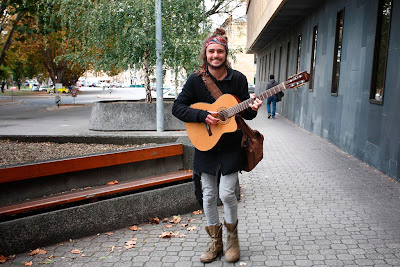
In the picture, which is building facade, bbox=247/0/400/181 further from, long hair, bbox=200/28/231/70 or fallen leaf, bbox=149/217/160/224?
long hair, bbox=200/28/231/70

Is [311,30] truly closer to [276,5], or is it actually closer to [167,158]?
[276,5]

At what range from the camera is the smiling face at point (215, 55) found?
356 cm

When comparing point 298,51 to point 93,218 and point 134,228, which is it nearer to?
point 134,228

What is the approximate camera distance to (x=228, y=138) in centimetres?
360

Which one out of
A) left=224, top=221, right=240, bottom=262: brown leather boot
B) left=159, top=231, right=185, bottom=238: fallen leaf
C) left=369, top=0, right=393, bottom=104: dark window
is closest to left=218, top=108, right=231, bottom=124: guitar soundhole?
left=224, top=221, right=240, bottom=262: brown leather boot

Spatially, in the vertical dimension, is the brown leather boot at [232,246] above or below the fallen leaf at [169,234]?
above

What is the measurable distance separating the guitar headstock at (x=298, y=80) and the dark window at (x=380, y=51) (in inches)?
193

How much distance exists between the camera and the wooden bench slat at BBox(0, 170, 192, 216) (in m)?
4.04

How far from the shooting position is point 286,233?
4.47 m


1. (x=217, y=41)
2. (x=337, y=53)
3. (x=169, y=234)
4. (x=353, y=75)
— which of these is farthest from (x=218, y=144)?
(x=337, y=53)

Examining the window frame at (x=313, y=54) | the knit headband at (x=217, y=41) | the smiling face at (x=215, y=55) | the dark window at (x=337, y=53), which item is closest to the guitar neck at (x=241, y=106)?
the smiling face at (x=215, y=55)

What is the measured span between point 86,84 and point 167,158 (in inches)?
4773

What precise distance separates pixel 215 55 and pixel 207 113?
1.67 feet

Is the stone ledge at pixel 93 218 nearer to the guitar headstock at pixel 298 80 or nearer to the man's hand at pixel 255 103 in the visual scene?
the man's hand at pixel 255 103
